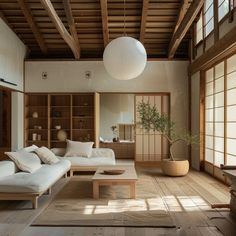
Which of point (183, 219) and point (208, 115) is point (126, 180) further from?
point (208, 115)

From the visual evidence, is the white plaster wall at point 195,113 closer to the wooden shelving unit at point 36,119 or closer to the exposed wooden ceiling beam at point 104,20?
the exposed wooden ceiling beam at point 104,20

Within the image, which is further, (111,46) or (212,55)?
(212,55)

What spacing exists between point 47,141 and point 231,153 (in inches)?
209

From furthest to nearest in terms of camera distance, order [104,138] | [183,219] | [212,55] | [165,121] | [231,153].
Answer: [104,138]
[165,121]
[212,55]
[231,153]
[183,219]

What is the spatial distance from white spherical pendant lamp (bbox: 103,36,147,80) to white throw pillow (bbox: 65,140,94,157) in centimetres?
302

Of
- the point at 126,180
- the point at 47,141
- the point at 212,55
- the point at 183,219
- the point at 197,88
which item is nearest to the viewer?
the point at 183,219

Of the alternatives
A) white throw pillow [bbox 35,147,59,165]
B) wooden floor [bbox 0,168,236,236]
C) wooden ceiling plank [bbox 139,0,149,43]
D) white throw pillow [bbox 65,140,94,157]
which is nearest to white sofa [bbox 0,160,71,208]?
wooden floor [bbox 0,168,236,236]

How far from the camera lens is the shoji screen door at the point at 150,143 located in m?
9.37

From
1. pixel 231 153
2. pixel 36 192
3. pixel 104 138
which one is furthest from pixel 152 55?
pixel 36 192

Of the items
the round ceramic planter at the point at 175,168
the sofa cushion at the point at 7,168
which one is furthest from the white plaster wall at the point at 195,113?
the sofa cushion at the point at 7,168

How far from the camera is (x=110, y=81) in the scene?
365 inches

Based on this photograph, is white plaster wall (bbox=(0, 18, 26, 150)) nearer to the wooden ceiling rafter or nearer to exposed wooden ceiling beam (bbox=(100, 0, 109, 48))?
the wooden ceiling rafter

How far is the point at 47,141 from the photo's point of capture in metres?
9.26

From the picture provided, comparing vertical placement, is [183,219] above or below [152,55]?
below
